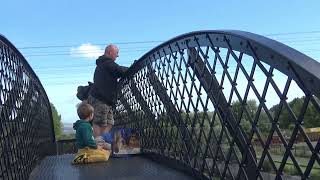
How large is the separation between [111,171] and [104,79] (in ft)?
8.17

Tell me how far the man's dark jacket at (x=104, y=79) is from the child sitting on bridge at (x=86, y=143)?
1230 millimetres

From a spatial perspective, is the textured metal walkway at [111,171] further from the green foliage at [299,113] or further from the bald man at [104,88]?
the green foliage at [299,113]

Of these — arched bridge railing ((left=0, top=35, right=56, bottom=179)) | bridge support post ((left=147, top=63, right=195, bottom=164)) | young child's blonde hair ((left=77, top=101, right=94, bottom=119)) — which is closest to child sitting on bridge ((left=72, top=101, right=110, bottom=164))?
young child's blonde hair ((left=77, top=101, right=94, bottom=119))

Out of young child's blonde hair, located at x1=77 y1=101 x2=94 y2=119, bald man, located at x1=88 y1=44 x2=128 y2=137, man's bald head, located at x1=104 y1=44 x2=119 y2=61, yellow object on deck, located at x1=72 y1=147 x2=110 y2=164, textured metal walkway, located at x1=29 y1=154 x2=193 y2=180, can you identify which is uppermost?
man's bald head, located at x1=104 y1=44 x2=119 y2=61

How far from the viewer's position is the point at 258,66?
3535 millimetres

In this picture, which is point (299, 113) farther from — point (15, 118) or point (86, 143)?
point (86, 143)

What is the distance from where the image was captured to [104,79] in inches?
316

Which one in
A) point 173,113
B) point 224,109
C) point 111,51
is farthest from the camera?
point 111,51

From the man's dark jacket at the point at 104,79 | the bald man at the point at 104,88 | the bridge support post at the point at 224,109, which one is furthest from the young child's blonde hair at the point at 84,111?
the bridge support post at the point at 224,109

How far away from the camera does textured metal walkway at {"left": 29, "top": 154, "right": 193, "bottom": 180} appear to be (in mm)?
5449

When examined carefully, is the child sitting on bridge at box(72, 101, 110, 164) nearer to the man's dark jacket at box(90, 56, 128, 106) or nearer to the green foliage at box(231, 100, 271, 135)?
the man's dark jacket at box(90, 56, 128, 106)

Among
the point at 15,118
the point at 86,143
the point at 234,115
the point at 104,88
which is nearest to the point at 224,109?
the point at 234,115

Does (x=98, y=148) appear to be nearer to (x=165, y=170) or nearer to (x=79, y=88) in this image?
(x=165, y=170)

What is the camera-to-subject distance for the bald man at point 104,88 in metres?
7.89
